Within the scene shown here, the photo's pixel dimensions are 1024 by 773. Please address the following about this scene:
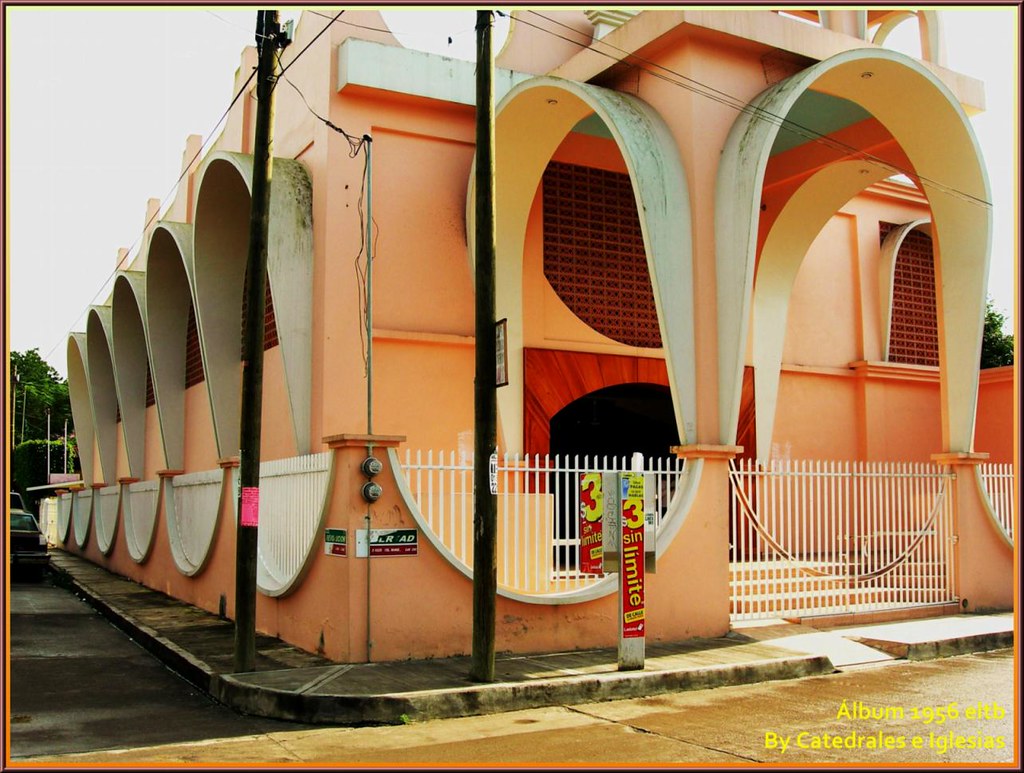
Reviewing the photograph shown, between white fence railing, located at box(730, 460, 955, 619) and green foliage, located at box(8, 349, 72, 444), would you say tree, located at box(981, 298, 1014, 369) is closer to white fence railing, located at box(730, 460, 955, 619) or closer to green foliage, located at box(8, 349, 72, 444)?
white fence railing, located at box(730, 460, 955, 619)

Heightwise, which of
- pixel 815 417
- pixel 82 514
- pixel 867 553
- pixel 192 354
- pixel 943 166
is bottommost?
pixel 82 514

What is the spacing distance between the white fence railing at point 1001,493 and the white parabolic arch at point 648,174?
5.38 meters

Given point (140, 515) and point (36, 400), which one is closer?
point (140, 515)

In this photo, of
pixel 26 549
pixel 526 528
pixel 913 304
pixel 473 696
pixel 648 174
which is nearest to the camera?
pixel 473 696

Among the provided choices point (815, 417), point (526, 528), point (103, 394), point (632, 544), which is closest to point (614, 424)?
point (815, 417)

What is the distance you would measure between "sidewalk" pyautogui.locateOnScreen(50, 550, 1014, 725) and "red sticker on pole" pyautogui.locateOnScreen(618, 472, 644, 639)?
0.68 m

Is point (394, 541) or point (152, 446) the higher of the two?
point (152, 446)

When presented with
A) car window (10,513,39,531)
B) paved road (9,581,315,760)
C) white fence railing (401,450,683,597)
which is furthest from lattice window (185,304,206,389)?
white fence railing (401,450,683,597)

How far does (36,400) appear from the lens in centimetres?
7919

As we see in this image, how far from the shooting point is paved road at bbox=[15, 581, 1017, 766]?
289 inches

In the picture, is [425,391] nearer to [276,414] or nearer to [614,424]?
[276,414]

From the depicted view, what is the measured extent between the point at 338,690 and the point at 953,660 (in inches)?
269

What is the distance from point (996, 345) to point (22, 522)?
24.7m

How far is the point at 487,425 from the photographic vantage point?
9.82 meters
